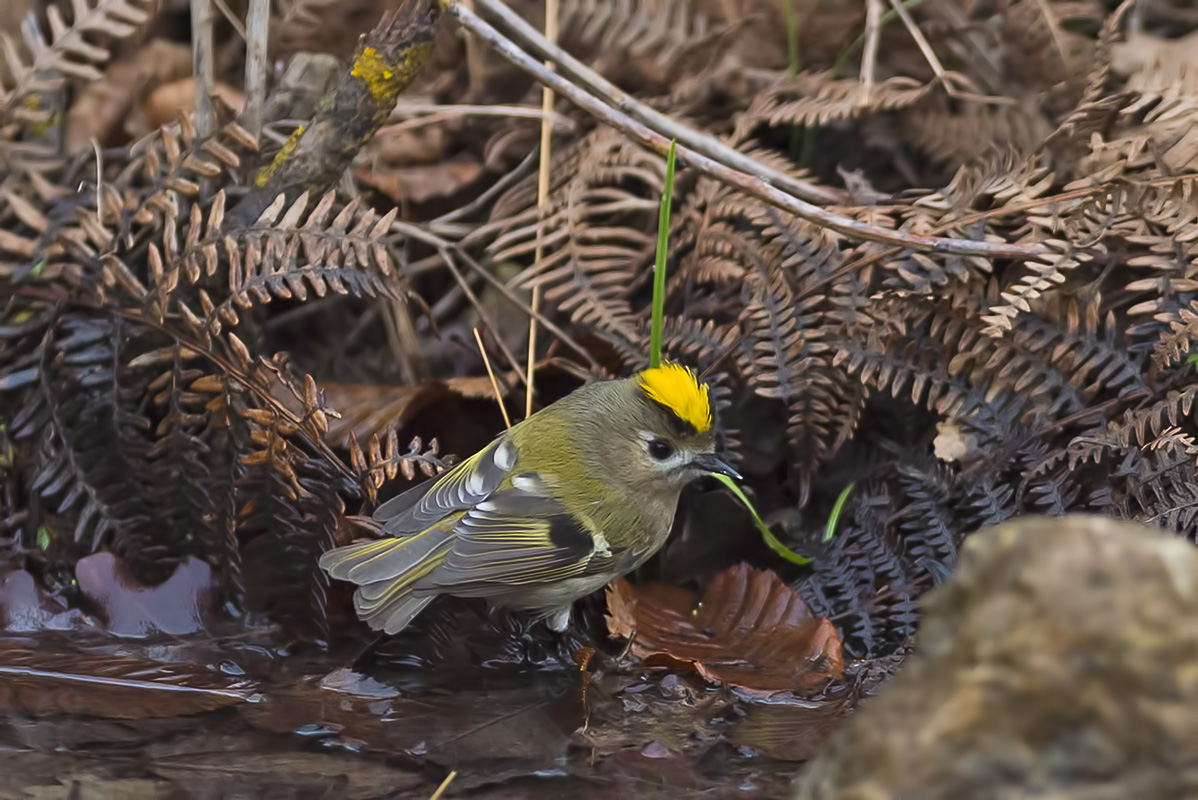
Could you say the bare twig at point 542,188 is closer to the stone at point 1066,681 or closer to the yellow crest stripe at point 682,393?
the yellow crest stripe at point 682,393

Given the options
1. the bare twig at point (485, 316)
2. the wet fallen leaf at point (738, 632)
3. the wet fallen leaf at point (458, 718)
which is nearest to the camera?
the wet fallen leaf at point (458, 718)

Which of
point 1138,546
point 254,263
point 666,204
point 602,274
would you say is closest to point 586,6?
point 602,274

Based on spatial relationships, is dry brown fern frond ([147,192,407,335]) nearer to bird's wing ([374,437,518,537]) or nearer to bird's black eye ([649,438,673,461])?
bird's wing ([374,437,518,537])

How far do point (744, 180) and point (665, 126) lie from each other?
1.18 feet

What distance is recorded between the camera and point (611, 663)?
2.38 m

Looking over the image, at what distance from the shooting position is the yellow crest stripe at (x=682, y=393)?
2.52 m

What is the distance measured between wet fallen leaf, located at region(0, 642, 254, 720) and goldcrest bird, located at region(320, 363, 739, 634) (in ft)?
1.04

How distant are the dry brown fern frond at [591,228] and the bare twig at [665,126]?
0.14 meters

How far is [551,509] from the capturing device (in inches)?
105

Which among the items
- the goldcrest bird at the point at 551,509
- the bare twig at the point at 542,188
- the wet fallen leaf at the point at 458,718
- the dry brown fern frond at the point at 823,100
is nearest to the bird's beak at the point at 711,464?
the goldcrest bird at the point at 551,509

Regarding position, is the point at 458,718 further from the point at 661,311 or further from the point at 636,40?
the point at 636,40

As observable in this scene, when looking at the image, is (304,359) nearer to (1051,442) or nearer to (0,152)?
(0,152)

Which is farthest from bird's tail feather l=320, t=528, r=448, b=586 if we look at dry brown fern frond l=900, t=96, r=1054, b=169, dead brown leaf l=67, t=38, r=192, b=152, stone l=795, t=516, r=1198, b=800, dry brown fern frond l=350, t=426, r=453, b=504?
dry brown fern frond l=900, t=96, r=1054, b=169

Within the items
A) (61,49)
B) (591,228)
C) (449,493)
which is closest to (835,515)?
(449,493)
